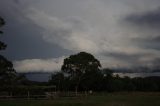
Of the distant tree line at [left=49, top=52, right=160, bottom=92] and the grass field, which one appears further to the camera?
the distant tree line at [left=49, top=52, right=160, bottom=92]

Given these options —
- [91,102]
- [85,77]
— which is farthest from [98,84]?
[91,102]

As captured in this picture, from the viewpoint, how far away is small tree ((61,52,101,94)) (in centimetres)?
9456

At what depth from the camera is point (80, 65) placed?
3752 inches

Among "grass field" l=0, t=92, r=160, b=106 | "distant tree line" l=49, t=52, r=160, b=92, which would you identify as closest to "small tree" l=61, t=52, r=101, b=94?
"distant tree line" l=49, t=52, r=160, b=92

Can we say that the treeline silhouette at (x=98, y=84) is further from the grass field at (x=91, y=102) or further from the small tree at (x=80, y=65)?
the grass field at (x=91, y=102)

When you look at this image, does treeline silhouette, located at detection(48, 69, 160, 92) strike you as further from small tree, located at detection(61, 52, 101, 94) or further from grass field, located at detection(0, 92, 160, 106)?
grass field, located at detection(0, 92, 160, 106)

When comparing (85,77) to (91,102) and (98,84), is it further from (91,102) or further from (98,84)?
(91,102)

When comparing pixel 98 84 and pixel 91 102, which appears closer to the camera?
pixel 91 102

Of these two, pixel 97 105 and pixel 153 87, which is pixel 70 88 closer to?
pixel 153 87

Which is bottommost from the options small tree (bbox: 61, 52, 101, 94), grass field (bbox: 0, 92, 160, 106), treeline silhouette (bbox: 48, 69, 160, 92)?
grass field (bbox: 0, 92, 160, 106)

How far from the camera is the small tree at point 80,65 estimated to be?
9456cm

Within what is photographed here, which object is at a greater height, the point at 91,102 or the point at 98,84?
the point at 98,84

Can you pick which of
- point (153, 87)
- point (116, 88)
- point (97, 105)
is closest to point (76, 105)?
point (97, 105)

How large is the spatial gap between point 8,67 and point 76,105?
11508 mm
